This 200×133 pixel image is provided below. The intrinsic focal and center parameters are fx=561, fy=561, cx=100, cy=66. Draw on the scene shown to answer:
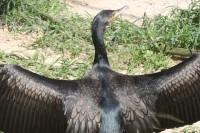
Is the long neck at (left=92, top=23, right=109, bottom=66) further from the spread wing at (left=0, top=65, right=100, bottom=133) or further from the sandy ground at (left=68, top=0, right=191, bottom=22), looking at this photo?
the sandy ground at (left=68, top=0, right=191, bottom=22)

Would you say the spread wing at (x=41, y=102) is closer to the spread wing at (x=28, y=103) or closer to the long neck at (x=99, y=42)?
the spread wing at (x=28, y=103)

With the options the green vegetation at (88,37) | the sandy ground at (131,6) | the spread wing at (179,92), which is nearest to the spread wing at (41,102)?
the spread wing at (179,92)

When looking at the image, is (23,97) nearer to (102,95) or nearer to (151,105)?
(102,95)

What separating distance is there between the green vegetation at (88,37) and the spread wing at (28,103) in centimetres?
167

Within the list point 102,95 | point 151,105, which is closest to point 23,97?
point 102,95

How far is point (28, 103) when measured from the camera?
15.3 feet

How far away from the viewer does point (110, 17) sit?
5.15 m

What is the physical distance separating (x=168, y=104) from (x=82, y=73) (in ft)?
5.84

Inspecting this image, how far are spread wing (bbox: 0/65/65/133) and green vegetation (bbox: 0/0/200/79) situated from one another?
167cm

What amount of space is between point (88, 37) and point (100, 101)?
106 inches

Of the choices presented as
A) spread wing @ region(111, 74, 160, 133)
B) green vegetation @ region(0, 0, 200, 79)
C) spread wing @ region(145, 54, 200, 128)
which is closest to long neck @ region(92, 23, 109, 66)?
spread wing @ region(111, 74, 160, 133)

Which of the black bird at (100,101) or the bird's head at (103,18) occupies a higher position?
the bird's head at (103,18)

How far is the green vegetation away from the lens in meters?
6.55

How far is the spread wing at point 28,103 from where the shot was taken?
4.59 metres
